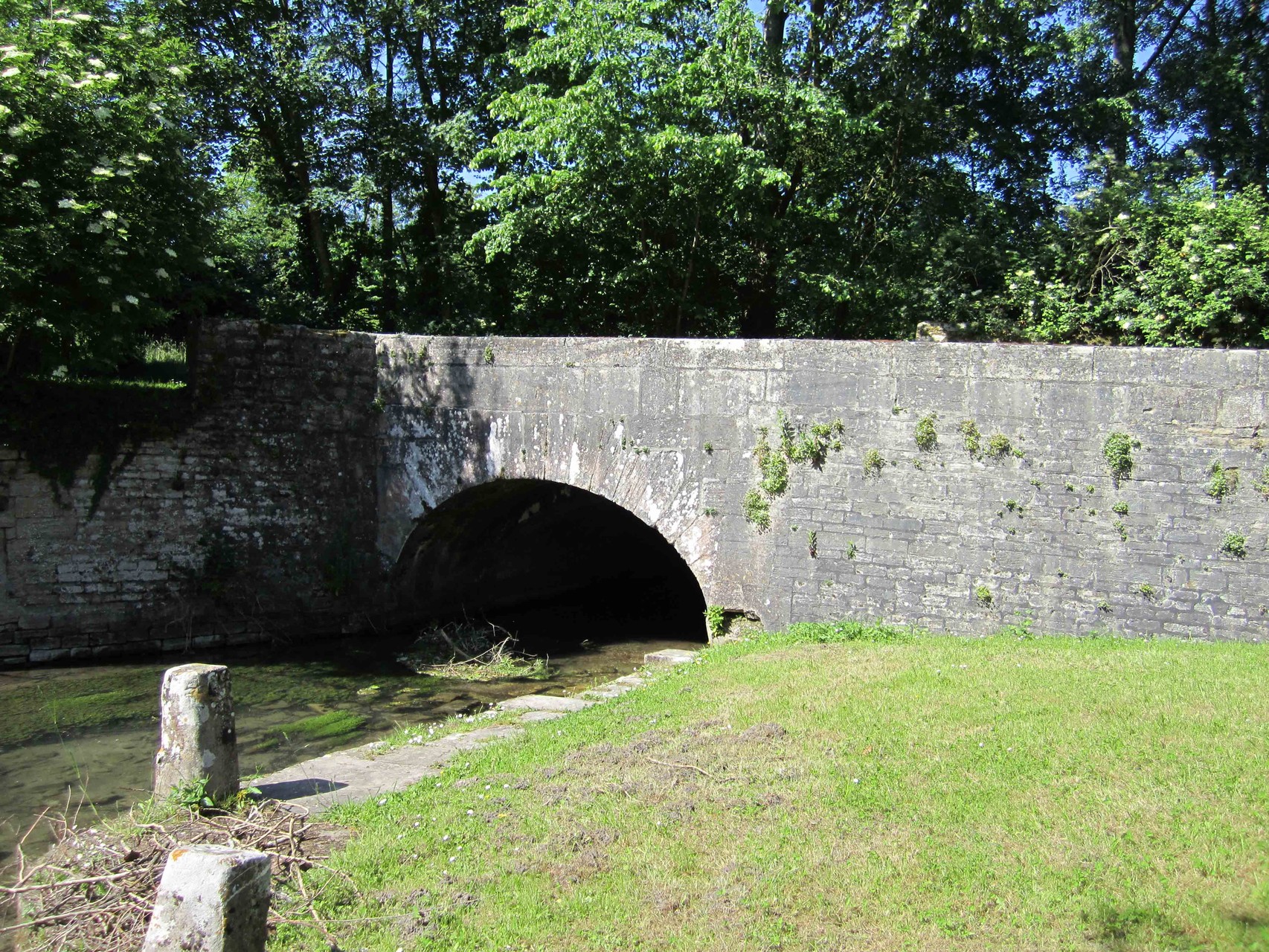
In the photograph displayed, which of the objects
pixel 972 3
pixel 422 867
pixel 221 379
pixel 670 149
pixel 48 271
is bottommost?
pixel 422 867

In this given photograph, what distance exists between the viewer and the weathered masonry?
7461 mm

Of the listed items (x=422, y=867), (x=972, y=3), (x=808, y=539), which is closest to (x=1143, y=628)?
(x=808, y=539)

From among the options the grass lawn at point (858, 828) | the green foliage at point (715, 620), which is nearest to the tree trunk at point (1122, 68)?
the green foliage at point (715, 620)

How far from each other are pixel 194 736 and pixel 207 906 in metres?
1.98

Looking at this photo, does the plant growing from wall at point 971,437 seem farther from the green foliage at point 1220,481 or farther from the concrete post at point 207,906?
the concrete post at point 207,906

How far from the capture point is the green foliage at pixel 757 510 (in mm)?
8969

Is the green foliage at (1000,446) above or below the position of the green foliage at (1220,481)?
above

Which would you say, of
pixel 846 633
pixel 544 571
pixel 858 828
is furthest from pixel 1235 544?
pixel 544 571

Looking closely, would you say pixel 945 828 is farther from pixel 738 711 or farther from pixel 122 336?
pixel 122 336

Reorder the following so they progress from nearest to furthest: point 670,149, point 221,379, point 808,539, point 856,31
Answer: point 808,539 < point 221,379 < point 670,149 < point 856,31

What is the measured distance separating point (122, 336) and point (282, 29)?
768 centimetres

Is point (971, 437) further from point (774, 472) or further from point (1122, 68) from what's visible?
point (1122, 68)

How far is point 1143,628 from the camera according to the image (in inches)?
296

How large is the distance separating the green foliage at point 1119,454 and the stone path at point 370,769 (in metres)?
4.57
